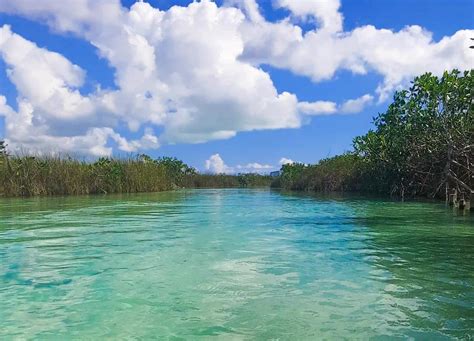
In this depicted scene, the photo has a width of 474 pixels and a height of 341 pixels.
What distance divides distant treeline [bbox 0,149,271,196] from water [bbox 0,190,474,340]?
73.3 feet

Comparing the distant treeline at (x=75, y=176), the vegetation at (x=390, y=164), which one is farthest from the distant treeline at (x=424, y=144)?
the distant treeline at (x=75, y=176)

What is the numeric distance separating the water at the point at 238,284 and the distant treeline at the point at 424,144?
1377 cm

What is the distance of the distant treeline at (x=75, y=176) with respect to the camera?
33000 mm

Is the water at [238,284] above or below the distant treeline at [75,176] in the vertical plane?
below

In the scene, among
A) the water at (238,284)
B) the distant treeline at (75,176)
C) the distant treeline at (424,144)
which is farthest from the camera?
the distant treeline at (75,176)

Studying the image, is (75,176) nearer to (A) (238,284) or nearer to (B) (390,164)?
(B) (390,164)

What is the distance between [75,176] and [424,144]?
80.9ft

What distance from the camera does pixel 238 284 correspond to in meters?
6.84

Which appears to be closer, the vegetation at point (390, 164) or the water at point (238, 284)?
the water at point (238, 284)

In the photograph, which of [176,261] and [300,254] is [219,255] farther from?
[300,254]

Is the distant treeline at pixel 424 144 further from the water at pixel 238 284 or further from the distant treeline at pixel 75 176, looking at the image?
the distant treeline at pixel 75 176

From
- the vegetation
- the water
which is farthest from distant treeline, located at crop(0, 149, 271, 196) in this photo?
the water

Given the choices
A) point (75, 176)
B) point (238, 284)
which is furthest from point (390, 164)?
point (238, 284)

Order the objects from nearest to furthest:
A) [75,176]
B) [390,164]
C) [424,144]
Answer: [424,144] < [390,164] < [75,176]
